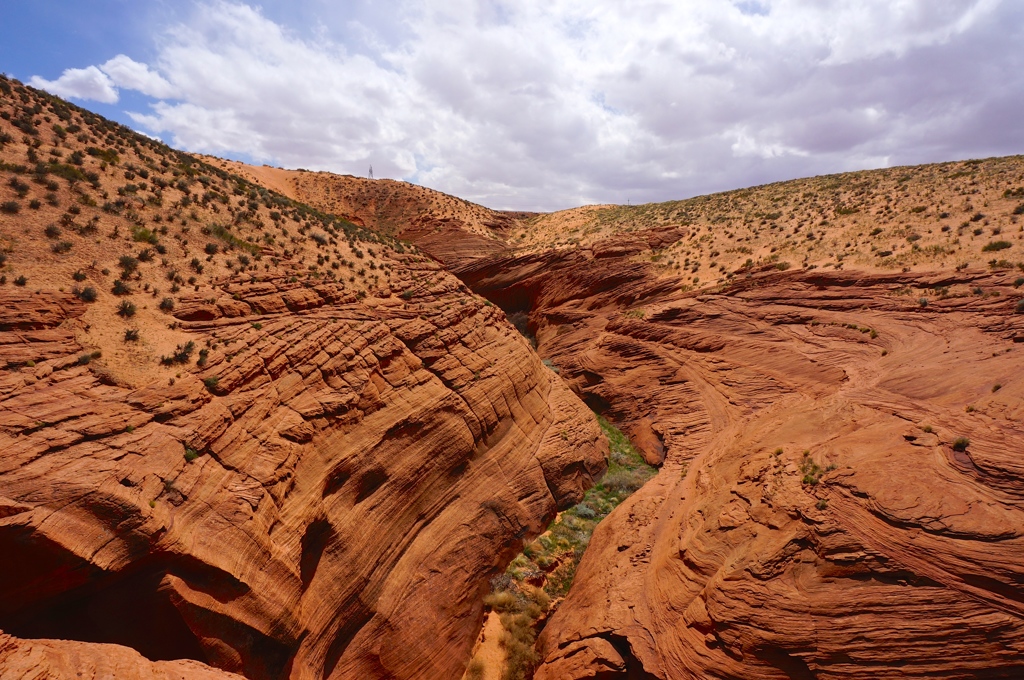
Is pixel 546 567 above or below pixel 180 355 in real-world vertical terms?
below

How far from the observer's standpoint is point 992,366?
11.5 meters

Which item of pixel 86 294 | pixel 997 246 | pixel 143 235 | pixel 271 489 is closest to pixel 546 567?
pixel 271 489

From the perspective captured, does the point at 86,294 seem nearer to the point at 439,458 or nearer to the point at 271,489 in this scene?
the point at 271,489

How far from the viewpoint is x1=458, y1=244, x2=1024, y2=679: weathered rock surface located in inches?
293

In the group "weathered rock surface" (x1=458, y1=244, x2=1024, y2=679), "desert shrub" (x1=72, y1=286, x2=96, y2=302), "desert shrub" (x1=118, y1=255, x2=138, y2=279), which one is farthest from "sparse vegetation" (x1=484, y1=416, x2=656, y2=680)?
"desert shrub" (x1=118, y1=255, x2=138, y2=279)

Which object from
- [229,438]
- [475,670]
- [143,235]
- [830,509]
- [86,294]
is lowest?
[475,670]

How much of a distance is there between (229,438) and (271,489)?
144 cm

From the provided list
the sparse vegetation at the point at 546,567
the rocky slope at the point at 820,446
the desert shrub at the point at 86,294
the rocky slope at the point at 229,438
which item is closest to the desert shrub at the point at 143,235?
the rocky slope at the point at 229,438

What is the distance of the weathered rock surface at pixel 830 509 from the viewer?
7.43m

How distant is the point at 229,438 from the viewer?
977 cm

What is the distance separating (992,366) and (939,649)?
8288mm

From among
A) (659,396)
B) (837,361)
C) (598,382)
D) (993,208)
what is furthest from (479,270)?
(993,208)

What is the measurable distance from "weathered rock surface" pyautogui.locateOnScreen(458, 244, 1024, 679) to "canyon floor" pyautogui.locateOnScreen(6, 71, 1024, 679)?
0.06 meters

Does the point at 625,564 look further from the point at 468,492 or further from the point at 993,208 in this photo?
the point at 993,208
